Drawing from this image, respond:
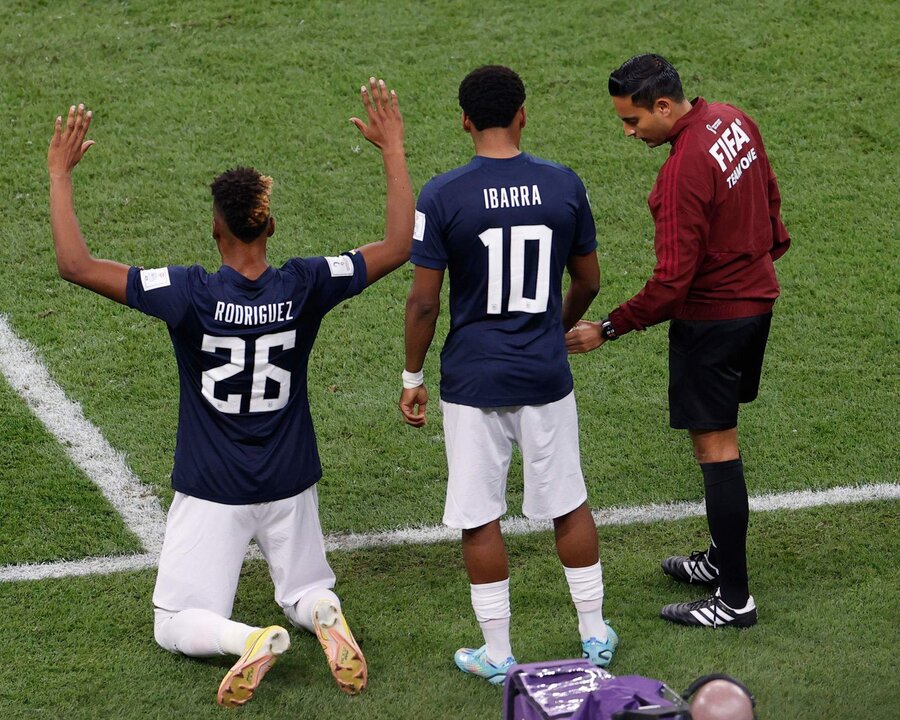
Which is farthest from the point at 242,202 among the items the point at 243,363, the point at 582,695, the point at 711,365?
the point at 582,695

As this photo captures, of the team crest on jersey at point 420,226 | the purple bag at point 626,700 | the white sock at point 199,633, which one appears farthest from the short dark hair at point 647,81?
the white sock at point 199,633

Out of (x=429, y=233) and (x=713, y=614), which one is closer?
(x=429, y=233)

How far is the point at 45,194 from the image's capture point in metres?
7.93

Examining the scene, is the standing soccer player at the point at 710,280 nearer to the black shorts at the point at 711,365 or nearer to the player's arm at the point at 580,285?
the black shorts at the point at 711,365

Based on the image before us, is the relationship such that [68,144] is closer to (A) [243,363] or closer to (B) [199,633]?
(A) [243,363]

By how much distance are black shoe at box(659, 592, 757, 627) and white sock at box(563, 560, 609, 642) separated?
373 mm

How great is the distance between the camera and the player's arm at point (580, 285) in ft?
14.0

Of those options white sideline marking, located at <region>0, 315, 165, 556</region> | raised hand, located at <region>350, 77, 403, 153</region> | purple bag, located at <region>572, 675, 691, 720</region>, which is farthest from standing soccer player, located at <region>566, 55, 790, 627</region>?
white sideline marking, located at <region>0, 315, 165, 556</region>

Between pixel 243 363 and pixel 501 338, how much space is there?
2.65ft

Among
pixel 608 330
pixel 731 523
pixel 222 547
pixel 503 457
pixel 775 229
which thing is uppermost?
pixel 775 229

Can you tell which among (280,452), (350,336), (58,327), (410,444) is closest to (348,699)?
(280,452)

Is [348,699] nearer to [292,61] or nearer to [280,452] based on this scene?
[280,452]

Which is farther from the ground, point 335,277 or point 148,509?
point 335,277

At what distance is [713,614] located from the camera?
4547 mm
